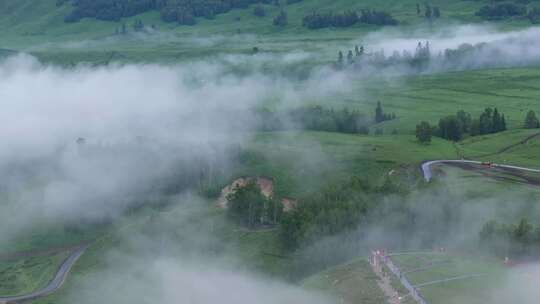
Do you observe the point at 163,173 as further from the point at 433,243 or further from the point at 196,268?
the point at 433,243

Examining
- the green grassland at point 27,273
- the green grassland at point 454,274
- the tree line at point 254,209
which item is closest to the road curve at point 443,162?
the tree line at point 254,209

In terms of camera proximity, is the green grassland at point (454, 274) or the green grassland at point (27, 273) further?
the green grassland at point (27, 273)

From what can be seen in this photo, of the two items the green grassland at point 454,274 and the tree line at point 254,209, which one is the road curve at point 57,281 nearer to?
the tree line at point 254,209

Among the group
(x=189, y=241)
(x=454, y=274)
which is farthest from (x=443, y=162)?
(x=454, y=274)

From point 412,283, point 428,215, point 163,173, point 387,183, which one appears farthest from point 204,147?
point 412,283

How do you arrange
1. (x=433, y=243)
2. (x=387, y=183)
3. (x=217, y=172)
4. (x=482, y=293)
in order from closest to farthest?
(x=482, y=293) → (x=433, y=243) → (x=387, y=183) → (x=217, y=172)

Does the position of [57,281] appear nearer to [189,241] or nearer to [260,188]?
[189,241]
